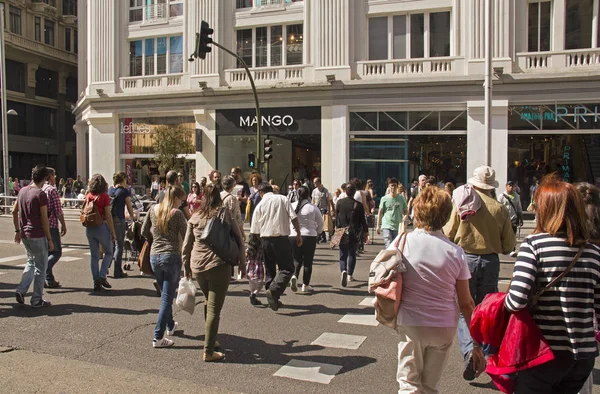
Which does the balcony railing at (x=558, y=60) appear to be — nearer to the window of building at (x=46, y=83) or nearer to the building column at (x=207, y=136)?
the building column at (x=207, y=136)

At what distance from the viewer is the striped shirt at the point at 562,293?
2814 millimetres

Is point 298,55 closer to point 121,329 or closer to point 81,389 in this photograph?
point 121,329

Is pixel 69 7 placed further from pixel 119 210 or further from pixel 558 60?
pixel 119 210

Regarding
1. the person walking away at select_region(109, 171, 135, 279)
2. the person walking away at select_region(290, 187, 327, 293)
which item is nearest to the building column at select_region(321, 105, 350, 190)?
the person walking away at select_region(109, 171, 135, 279)

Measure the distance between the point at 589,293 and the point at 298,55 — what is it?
71.4 ft

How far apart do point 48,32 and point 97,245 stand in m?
41.1

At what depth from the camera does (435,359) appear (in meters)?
3.59

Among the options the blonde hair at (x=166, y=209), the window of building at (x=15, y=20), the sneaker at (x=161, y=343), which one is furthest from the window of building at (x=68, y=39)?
the sneaker at (x=161, y=343)

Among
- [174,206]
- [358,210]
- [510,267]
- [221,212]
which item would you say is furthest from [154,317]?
[510,267]

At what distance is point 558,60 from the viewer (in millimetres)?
19969

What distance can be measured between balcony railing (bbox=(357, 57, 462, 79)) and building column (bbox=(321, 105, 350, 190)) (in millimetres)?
1775

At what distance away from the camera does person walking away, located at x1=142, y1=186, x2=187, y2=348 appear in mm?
5988

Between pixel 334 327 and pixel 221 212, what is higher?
pixel 221 212

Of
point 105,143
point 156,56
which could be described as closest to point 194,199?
point 156,56
